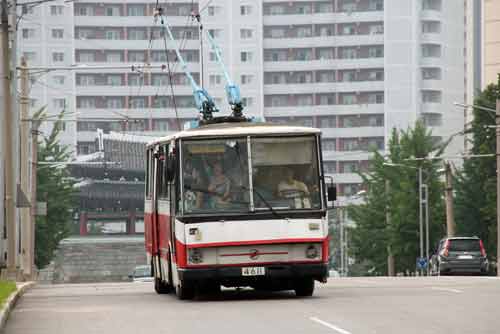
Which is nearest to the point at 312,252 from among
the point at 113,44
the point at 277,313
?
the point at 277,313

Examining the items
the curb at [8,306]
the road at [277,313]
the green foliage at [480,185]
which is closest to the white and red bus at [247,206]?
the road at [277,313]

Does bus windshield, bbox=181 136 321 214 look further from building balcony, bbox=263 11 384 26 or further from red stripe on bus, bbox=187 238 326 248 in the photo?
building balcony, bbox=263 11 384 26

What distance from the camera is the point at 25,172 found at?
5009 centimetres

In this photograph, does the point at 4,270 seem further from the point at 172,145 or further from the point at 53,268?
the point at 53,268

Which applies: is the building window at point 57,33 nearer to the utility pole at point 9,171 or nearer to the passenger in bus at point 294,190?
the utility pole at point 9,171

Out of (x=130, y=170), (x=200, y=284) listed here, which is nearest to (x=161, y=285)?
(x=200, y=284)

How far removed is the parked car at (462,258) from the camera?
49.1m

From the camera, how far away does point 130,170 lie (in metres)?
137

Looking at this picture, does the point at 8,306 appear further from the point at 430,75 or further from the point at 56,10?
the point at 430,75

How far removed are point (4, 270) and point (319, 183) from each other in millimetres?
14955

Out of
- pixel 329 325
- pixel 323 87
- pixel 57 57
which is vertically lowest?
pixel 329 325

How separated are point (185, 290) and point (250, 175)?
78.6 inches

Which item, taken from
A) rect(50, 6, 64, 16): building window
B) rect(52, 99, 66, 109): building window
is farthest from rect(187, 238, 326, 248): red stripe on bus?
rect(52, 99, 66, 109): building window

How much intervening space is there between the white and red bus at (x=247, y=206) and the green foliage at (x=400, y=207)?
187 ft
